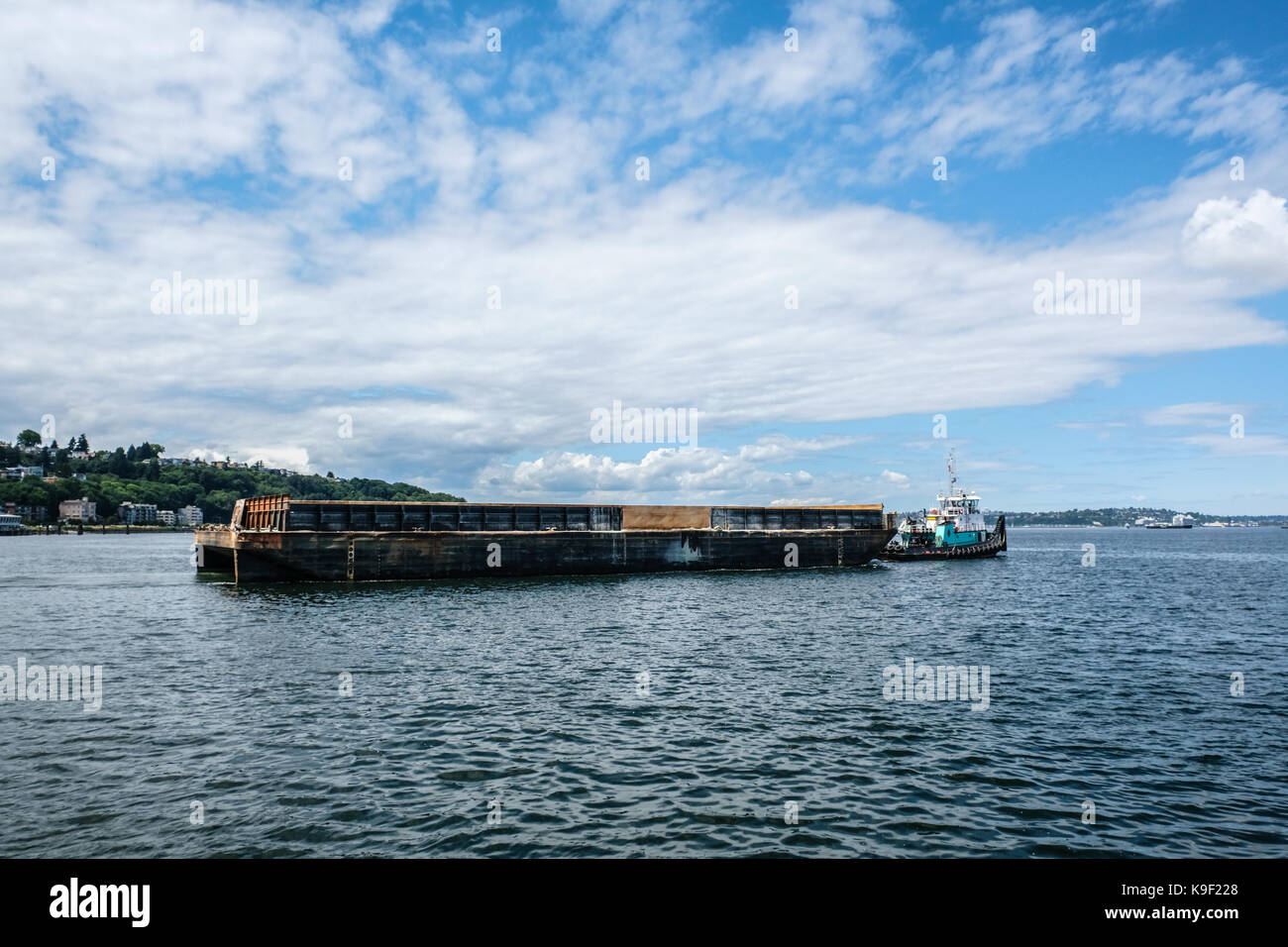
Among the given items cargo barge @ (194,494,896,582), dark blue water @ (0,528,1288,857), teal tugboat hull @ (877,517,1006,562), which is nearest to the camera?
dark blue water @ (0,528,1288,857)

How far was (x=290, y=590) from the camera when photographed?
145 feet

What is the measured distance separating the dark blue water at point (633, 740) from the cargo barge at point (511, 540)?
42.8ft

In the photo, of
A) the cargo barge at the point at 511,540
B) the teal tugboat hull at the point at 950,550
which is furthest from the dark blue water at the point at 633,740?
the teal tugboat hull at the point at 950,550

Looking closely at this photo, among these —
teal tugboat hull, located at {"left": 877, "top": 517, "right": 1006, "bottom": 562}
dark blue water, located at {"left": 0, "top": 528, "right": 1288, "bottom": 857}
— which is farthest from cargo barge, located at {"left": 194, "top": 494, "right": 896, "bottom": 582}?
dark blue water, located at {"left": 0, "top": 528, "right": 1288, "bottom": 857}

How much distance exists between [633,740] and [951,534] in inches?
3018

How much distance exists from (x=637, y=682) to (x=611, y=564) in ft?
118

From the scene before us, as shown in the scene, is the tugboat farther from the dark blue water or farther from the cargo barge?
the dark blue water

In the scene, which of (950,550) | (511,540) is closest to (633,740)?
(511,540)

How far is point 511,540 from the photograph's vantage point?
52969mm

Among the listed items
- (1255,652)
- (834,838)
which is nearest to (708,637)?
(834,838)

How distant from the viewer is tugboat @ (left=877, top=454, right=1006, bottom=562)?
82188 mm

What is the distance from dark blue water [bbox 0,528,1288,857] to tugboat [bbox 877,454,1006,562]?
4807 centimetres

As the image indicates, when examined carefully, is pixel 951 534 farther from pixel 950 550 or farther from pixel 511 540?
pixel 511 540
